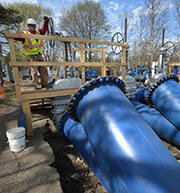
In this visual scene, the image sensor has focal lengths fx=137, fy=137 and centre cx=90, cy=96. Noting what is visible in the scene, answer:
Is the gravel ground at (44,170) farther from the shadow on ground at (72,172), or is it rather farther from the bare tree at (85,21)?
the bare tree at (85,21)

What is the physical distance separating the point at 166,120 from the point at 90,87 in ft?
8.28

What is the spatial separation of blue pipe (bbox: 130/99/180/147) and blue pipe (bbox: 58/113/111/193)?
87.3 inches

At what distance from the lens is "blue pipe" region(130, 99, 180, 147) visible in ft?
11.1

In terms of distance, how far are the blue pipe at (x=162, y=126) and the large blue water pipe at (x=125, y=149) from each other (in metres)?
2.12

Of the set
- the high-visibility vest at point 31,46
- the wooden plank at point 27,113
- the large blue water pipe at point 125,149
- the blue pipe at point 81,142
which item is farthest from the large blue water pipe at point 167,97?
the high-visibility vest at point 31,46

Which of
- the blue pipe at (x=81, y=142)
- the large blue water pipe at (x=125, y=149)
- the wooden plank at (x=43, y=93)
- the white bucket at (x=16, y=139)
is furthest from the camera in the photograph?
the wooden plank at (x=43, y=93)

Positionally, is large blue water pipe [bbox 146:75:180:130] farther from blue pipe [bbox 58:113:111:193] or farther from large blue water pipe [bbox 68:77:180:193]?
blue pipe [bbox 58:113:111:193]

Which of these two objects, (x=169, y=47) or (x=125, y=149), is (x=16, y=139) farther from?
(x=169, y=47)

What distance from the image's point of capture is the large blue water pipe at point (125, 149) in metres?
1.27

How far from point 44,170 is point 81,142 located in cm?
77

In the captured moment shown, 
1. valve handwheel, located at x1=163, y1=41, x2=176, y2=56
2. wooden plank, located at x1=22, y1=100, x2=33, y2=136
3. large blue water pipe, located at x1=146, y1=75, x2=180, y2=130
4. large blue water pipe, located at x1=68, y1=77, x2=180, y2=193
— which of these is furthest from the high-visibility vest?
valve handwheel, located at x1=163, y1=41, x2=176, y2=56

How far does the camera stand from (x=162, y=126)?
359 centimetres

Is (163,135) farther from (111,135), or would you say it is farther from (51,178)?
(51,178)

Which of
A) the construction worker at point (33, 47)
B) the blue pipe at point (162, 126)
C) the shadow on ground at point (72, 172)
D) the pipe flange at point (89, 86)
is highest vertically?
the construction worker at point (33, 47)
